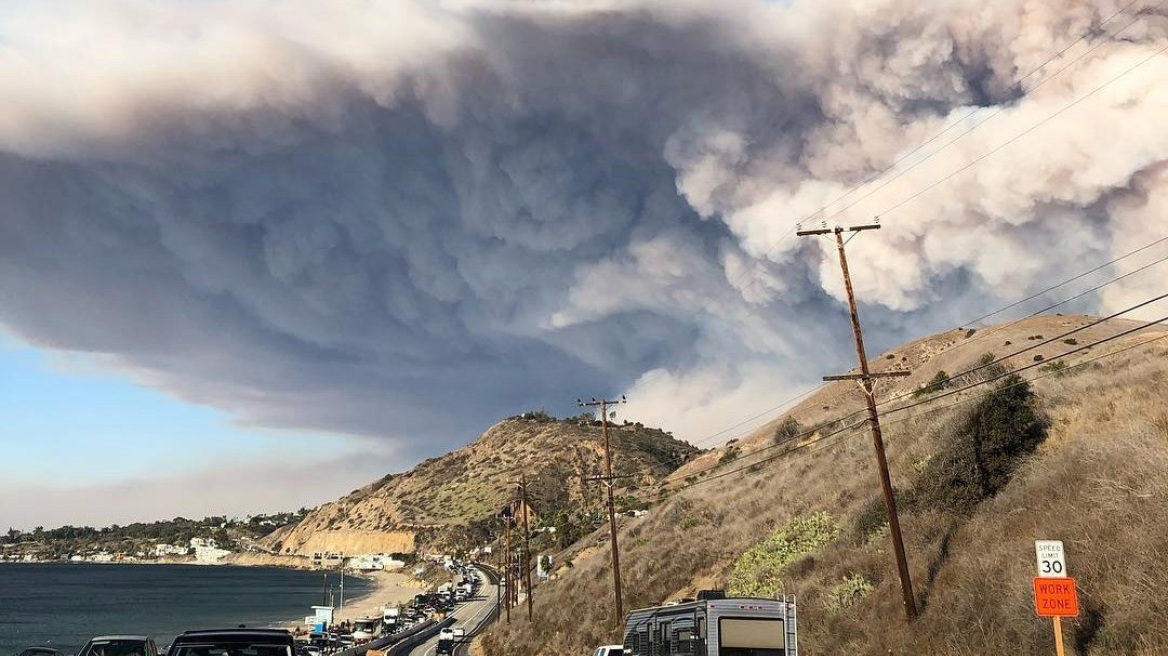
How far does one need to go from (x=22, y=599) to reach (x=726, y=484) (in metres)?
206

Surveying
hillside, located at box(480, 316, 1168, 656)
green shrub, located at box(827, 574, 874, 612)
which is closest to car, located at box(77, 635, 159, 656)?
hillside, located at box(480, 316, 1168, 656)

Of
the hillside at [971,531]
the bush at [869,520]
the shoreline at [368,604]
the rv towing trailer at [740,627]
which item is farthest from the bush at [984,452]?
the shoreline at [368,604]

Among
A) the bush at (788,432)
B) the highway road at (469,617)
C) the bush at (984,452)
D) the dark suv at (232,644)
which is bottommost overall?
the highway road at (469,617)

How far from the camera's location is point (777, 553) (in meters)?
32.3

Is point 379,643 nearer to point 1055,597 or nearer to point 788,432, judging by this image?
point 788,432

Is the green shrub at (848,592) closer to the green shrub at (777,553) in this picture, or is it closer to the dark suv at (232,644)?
the green shrub at (777,553)

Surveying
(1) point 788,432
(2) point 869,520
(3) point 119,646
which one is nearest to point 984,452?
(2) point 869,520

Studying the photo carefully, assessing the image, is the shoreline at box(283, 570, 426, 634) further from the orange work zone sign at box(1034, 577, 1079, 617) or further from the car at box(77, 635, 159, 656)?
the orange work zone sign at box(1034, 577, 1079, 617)

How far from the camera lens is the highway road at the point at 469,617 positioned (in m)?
64.7

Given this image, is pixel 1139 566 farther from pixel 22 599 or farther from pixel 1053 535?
pixel 22 599

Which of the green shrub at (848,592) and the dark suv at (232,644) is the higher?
the dark suv at (232,644)

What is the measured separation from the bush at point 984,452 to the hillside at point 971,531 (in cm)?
5

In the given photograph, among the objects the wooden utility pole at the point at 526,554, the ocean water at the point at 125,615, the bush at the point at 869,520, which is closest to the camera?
the bush at the point at 869,520

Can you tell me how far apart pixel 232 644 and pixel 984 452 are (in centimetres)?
2261
